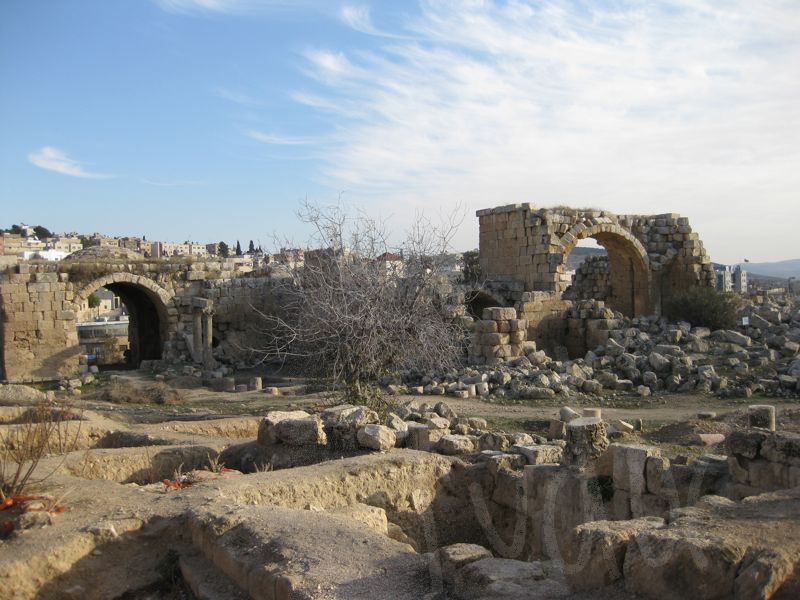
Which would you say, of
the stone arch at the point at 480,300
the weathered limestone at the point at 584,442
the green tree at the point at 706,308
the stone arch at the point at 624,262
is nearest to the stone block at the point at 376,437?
the weathered limestone at the point at 584,442

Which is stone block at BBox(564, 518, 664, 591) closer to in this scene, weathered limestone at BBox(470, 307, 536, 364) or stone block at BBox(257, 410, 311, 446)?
stone block at BBox(257, 410, 311, 446)

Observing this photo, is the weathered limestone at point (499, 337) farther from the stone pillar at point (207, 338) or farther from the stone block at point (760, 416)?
the stone block at point (760, 416)

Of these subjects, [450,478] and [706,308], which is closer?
[450,478]

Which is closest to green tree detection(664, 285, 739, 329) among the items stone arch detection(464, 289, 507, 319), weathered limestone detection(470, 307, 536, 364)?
stone arch detection(464, 289, 507, 319)

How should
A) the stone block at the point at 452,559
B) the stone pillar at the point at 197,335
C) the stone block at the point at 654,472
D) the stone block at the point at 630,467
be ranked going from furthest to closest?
the stone pillar at the point at 197,335
the stone block at the point at 630,467
the stone block at the point at 654,472
the stone block at the point at 452,559

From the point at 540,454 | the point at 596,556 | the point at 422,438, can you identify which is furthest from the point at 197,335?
the point at 596,556

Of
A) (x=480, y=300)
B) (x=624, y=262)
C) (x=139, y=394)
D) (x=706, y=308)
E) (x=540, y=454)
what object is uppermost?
(x=624, y=262)

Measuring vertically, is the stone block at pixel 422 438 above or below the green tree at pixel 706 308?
below

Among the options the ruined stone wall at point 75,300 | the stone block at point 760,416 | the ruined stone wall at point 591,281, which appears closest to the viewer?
the stone block at point 760,416

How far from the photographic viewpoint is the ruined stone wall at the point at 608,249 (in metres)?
19.1

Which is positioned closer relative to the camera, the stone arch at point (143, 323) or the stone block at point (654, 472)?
the stone block at point (654, 472)

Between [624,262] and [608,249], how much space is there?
1.97 ft

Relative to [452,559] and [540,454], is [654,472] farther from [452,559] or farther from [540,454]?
[452,559]

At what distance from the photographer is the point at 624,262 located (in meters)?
21.6
